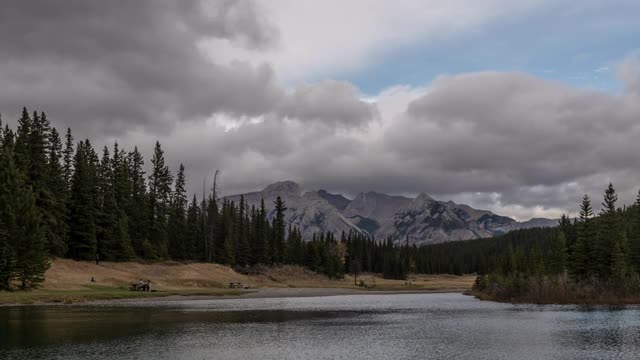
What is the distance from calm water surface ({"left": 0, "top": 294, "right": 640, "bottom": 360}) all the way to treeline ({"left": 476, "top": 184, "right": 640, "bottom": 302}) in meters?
23.2

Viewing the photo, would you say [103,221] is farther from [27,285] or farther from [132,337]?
[132,337]

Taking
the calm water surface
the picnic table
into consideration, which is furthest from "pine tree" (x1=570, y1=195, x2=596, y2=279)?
the picnic table

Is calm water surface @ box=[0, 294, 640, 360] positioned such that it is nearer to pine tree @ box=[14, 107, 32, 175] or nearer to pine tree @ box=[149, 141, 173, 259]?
pine tree @ box=[14, 107, 32, 175]

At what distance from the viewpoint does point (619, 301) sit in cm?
8344

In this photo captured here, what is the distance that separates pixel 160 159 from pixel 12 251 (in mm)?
87660

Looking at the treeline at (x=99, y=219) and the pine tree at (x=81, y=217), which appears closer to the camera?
the treeline at (x=99, y=219)

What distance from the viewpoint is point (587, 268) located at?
10981cm

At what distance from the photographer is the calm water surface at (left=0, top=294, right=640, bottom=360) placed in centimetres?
3444

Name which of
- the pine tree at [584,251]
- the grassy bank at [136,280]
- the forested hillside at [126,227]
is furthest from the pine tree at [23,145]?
the pine tree at [584,251]

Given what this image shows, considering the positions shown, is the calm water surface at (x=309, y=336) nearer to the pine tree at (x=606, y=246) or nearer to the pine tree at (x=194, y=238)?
the pine tree at (x=606, y=246)

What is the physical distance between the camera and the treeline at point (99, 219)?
82500mm

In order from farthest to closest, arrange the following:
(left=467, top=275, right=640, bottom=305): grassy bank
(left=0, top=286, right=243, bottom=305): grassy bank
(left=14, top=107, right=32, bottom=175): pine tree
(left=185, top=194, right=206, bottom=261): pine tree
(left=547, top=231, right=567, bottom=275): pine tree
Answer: (left=185, top=194, right=206, bottom=261): pine tree
(left=547, top=231, right=567, bottom=275): pine tree
(left=14, top=107, right=32, bottom=175): pine tree
(left=467, top=275, right=640, bottom=305): grassy bank
(left=0, top=286, right=243, bottom=305): grassy bank

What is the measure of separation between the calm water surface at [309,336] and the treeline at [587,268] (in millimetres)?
23241

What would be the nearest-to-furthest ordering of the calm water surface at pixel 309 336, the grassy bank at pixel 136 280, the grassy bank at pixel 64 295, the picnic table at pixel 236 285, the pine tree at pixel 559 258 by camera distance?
the calm water surface at pixel 309 336
the grassy bank at pixel 64 295
the grassy bank at pixel 136 280
the pine tree at pixel 559 258
the picnic table at pixel 236 285
